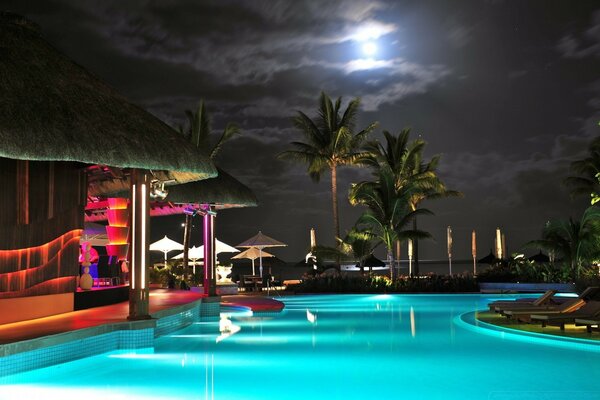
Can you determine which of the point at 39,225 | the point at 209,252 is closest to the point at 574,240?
the point at 209,252

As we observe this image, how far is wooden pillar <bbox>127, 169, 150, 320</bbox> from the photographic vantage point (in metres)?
9.44

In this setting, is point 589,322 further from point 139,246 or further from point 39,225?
point 39,225

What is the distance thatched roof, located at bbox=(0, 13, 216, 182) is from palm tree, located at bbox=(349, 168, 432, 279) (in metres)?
12.9

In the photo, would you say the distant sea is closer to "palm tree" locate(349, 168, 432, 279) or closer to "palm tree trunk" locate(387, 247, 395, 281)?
"palm tree trunk" locate(387, 247, 395, 281)

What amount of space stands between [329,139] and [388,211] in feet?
15.6

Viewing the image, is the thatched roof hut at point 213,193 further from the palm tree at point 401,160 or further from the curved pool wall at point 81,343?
the palm tree at point 401,160

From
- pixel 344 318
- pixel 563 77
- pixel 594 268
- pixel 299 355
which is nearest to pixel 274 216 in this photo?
pixel 563 77

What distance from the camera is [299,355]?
28.8 ft

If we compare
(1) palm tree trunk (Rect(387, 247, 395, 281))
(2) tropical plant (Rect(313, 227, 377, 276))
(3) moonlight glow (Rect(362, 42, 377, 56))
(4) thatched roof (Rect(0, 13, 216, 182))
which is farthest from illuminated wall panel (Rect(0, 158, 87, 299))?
(3) moonlight glow (Rect(362, 42, 377, 56))

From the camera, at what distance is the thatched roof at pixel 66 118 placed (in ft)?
25.8

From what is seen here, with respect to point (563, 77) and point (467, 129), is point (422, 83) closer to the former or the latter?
point (467, 129)

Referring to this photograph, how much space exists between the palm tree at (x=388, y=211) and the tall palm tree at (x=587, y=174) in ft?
20.9

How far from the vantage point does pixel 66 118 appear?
8352 millimetres

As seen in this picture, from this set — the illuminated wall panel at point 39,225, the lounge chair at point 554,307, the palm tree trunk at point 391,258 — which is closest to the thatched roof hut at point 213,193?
the illuminated wall panel at point 39,225
